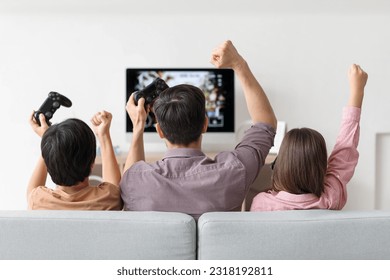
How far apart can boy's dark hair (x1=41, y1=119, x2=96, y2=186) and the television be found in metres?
2.89

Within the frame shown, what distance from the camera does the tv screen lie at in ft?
14.3

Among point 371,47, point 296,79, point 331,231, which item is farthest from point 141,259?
point 371,47

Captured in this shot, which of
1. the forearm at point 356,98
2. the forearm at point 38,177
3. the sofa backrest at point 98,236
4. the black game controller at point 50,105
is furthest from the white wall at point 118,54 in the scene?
the sofa backrest at point 98,236

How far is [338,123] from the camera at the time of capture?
181 inches

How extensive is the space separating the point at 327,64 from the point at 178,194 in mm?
3539

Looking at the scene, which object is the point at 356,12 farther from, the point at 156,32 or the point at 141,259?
the point at 141,259

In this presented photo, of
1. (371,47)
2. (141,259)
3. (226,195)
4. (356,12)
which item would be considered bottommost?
(141,259)

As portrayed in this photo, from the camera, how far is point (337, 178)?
4.88ft

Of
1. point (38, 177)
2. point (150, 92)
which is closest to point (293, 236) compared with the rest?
point (150, 92)

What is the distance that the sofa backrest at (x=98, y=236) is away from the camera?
118cm

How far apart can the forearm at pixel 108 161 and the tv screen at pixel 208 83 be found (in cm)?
278

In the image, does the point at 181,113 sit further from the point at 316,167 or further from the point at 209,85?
the point at 209,85

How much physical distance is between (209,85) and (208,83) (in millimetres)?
19

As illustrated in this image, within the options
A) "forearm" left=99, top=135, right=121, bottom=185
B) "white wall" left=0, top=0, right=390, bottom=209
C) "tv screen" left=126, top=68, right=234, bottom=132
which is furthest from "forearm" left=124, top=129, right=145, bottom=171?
"white wall" left=0, top=0, right=390, bottom=209
